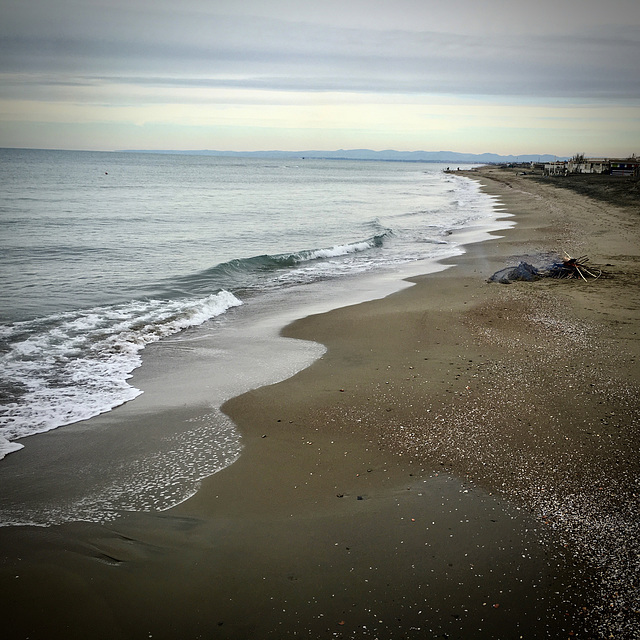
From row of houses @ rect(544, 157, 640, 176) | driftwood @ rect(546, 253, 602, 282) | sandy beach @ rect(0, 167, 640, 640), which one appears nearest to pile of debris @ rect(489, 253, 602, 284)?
driftwood @ rect(546, 253, 602, 282)

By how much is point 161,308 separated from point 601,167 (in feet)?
233

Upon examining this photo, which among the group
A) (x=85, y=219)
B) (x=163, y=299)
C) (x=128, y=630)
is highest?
(x=85, y=219)

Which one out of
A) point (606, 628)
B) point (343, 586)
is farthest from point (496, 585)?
point (343, 586)

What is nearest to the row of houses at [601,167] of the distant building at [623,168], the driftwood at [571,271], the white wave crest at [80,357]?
the distant building at [623,168]

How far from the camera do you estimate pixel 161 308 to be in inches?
441

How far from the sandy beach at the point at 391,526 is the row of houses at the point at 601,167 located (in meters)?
54.5

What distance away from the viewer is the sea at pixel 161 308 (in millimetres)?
5250

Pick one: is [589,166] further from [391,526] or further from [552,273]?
[391,526]

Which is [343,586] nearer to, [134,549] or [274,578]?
[274,578]

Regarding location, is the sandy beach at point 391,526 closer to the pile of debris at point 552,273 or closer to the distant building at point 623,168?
the pile of debris at point 552,273

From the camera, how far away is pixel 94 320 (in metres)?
10.1

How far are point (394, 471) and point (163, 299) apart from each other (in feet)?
29.2

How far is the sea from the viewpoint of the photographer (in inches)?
207

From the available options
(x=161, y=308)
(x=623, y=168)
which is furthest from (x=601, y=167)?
(x=161, y=308)
